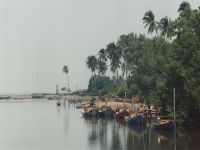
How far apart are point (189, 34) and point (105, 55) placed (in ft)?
403

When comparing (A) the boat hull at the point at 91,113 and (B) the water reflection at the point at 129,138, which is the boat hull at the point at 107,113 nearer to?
(A) the boat hull at the point at 91,113

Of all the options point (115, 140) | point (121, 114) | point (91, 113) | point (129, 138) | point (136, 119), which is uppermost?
point (121, 114)

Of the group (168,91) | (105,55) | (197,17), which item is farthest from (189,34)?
(105,55)

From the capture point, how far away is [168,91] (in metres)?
72.8

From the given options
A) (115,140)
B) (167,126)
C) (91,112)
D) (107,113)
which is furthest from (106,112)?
(115,140)

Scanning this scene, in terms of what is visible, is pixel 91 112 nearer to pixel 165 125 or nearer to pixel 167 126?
pixel 165 125

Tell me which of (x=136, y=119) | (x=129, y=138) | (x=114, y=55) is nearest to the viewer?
(x=129, y=138)

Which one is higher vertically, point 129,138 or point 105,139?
point 129,138

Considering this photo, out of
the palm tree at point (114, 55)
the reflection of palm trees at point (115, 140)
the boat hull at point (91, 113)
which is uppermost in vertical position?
the palm tree at point (114, 55)

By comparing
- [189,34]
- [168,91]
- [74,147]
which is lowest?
[74,147]

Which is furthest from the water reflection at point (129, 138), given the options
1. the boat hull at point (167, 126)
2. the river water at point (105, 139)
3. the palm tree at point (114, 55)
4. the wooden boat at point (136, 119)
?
the palm tree at point (114, 55)

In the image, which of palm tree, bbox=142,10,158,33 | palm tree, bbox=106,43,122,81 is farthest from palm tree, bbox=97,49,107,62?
palm tree, bbox=142,10,158,33

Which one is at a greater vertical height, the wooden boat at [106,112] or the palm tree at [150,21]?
the palm tree at [150,21]

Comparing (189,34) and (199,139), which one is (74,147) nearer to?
(199,139)
